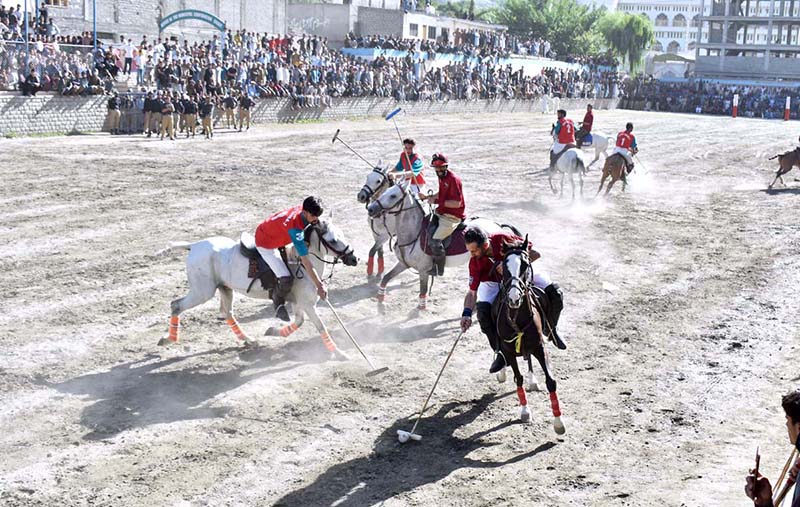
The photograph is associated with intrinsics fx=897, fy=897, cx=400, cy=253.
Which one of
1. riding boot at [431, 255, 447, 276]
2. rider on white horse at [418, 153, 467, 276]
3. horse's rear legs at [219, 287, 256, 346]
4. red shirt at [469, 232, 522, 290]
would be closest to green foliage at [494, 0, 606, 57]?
rider on white horse at [418, 153, 467, 276]

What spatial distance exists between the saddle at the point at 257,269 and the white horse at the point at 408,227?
277cm

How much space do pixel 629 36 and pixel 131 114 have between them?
243 ft

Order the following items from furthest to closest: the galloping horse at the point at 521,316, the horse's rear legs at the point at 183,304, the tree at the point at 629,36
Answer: the tree at the point at 629,36, the horse's rear legs at the point at 183,304, the galloping horse at the point at 521,316

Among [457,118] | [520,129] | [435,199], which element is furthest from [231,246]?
[457,118]

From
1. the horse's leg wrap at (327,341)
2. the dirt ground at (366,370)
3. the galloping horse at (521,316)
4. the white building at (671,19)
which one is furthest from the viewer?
the white building at (671,19)

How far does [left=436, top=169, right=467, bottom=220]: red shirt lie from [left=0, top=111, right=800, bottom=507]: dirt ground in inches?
62.3

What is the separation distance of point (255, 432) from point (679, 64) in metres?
117

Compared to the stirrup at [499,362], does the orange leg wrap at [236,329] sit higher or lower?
lower

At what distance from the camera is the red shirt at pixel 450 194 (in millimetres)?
12859

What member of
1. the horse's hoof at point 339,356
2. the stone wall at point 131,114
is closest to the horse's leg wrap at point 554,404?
the horse's hoof at point 339,356

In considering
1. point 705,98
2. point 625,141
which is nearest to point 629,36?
point 705,98

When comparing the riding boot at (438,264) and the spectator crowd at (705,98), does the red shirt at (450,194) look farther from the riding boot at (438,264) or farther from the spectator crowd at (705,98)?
the spectator crowd at (705,98)

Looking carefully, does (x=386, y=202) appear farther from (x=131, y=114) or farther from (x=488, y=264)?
(x=131, y=114)

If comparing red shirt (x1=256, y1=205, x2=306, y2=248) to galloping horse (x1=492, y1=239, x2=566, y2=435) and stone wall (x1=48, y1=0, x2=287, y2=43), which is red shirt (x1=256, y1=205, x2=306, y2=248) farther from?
stone wall (x1=48, y1=0, x2=287, y2=43)
